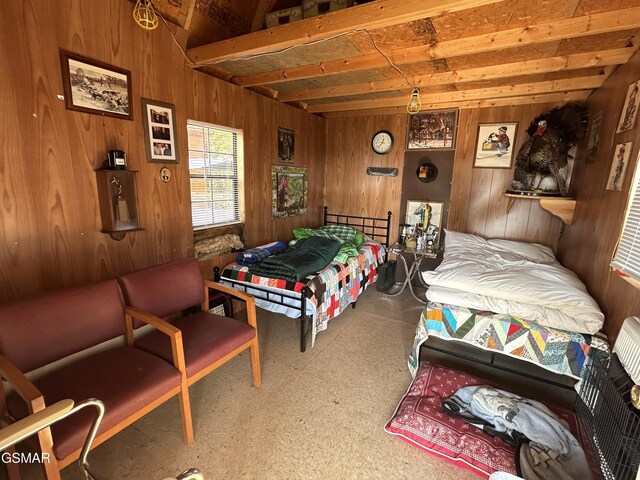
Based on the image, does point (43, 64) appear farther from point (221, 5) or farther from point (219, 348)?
point (219, 348)

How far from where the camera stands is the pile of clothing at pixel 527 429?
150cm

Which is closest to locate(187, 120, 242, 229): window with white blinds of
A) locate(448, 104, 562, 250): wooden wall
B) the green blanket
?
the green blanket

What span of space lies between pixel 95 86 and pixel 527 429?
3.31 meters

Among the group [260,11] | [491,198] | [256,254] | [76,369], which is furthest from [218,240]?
[491,198]

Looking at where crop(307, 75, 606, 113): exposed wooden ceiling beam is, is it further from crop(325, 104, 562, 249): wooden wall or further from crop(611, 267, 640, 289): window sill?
crop(611, 267, 640, 289): window sill

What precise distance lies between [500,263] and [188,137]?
297cm

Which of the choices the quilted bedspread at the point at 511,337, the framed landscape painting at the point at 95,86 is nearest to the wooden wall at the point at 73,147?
the framed landscape painting at the point at 95,86

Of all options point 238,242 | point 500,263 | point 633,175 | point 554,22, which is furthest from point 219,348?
point 554,22

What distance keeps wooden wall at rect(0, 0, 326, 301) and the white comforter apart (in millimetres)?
2241

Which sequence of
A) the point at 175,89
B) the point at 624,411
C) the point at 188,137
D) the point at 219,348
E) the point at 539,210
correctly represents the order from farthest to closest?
the point at 539,210 → the point at 188,137 → the point at 175,89 → the point at 219,348 → the point at 624,411

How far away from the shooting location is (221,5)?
8.32 ft

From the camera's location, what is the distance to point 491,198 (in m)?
3.77

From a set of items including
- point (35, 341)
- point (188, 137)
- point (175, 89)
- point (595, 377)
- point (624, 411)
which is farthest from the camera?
point (188, 137)

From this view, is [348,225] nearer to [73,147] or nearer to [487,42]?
[487,42]
